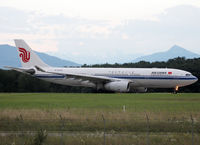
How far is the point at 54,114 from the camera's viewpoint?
27.5 m

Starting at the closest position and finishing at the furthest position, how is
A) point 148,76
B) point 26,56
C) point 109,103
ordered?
point 109,103
point 148,76
point 26,56

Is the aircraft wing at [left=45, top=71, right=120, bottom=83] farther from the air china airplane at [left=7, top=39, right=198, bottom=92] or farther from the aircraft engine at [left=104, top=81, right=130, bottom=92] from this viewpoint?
the aircraft engine at [left=104, top=81, right=130, bottom=92]

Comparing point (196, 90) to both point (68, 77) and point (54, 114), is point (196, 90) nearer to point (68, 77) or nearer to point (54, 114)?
point (68, 77)

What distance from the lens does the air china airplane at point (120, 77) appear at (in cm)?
5694

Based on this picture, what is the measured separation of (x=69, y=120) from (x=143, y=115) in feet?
16.4

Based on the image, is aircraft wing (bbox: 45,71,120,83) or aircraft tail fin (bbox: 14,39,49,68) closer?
aircraft wing (bbox: 45,71,120,83)

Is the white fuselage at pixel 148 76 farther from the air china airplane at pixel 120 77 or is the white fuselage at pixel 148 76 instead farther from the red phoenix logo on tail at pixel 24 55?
the red phoenix logo on tail at pixel 24 55

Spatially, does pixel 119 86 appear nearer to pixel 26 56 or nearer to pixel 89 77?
pixel 89 77

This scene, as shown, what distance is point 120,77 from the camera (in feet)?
193

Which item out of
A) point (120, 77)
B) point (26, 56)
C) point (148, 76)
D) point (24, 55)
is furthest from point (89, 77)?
point (24, 55)

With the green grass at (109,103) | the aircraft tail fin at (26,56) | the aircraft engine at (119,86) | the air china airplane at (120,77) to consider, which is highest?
the aircraft tail fin at (26,56)

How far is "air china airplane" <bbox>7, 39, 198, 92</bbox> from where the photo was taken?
187ft

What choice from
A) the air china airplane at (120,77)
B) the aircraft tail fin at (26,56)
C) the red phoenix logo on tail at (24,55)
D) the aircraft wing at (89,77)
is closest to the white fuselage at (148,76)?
the air china airplane at (120,77)

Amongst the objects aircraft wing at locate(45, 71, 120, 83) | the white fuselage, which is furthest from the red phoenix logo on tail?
aircraft wing at locate(45, 71, 120, 83)
